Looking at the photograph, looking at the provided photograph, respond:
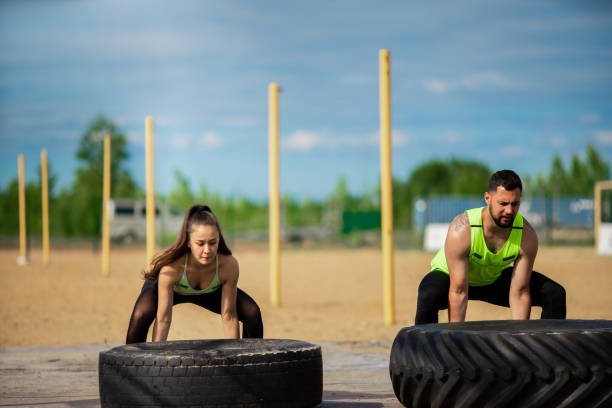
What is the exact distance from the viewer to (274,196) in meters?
12.1

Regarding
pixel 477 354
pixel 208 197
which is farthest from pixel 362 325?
pixel 208 197

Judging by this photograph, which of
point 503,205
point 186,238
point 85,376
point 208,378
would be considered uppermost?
point 503,205

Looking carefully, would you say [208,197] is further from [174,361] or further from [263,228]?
[174,361]

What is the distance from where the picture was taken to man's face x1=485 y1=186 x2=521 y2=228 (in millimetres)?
4441

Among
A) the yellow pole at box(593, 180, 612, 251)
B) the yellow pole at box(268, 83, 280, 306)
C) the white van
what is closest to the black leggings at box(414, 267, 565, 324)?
the yellow pole at box(268, 83, 280, 306)

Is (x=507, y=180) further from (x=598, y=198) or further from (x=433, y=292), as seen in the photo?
(x=598, y=198)

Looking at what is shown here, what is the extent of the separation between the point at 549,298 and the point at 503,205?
2.81 feet

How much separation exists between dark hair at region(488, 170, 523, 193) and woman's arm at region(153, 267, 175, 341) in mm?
1880

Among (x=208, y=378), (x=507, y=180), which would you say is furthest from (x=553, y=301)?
(x=208, y=378)

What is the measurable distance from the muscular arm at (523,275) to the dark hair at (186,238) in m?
1.70

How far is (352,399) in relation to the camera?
172 inches

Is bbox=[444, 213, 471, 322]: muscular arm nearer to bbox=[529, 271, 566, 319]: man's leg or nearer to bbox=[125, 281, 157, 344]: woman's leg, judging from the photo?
bbox=[529, 271, 566, 319]: man's leg

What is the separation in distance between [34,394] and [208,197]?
37.7 m

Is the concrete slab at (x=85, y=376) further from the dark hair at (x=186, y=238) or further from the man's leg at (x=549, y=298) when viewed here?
the man's leg at (x=549, y=298)
